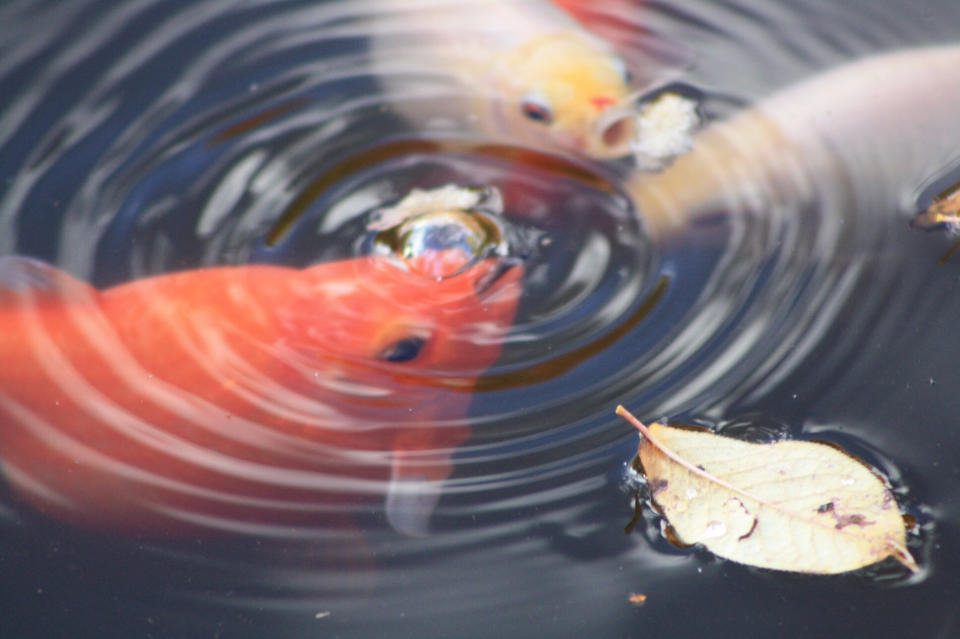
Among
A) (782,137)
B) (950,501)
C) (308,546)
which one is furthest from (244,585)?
(782,137)

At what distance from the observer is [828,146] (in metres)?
1.84

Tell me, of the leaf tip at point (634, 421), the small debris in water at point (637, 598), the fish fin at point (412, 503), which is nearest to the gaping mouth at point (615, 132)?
the leaf tip at point (634, 421)

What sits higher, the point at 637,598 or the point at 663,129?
the point at 663,129

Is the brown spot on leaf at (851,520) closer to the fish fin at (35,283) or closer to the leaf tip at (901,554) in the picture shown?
the leaf tip at (901,554)

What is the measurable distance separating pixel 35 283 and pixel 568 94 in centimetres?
122

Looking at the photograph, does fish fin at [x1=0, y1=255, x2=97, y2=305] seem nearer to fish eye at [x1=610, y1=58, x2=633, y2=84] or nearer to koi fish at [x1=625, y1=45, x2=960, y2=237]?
koi fish at [x1=625, y1=45, x2=960, y2=237]

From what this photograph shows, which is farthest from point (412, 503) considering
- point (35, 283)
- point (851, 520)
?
point (35, 283)

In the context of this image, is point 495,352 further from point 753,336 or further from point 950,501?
point 950,501

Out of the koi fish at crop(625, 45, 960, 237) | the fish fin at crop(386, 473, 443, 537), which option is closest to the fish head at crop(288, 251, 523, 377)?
the fish fin at crop(386, 473, 443, 537)

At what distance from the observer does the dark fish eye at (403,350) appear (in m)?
1.57

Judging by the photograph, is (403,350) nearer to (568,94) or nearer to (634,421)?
(634,421)

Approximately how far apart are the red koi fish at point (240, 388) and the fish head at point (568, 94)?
0.44m

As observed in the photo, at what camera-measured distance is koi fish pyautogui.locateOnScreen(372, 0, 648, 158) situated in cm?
197

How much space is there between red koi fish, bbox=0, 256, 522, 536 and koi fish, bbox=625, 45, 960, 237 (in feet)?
1.39
